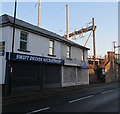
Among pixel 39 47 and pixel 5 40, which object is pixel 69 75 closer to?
pixel 39 47

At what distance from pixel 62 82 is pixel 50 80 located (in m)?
2.30

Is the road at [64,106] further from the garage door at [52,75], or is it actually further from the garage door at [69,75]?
the garage door at [69,75]

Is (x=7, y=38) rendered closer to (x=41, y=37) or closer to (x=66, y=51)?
(x=41, y=37)

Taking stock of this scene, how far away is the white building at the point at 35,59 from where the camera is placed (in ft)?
40.8

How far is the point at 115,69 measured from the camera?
32500 mm

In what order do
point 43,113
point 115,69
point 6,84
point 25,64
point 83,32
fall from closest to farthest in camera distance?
point 43,113 → point 6,84 → point 25,64 → point 115,69 → point 83,32

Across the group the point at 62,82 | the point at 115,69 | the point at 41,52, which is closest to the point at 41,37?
the point at 41,52

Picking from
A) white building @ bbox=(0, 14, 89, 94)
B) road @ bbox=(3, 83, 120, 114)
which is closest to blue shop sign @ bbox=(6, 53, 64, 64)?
white building @ bbox=(0, 14, 89, 94)

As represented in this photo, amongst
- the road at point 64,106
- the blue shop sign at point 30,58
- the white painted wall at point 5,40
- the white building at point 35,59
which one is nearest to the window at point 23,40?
the white building at point 35,59

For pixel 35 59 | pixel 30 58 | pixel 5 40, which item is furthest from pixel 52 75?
pixel 5 40

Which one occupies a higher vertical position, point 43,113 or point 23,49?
point 23,49

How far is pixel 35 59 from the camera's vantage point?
14391 millimetres

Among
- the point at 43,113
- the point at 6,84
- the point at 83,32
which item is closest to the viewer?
the point at 43,113

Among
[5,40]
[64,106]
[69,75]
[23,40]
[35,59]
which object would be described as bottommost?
[64,106]
